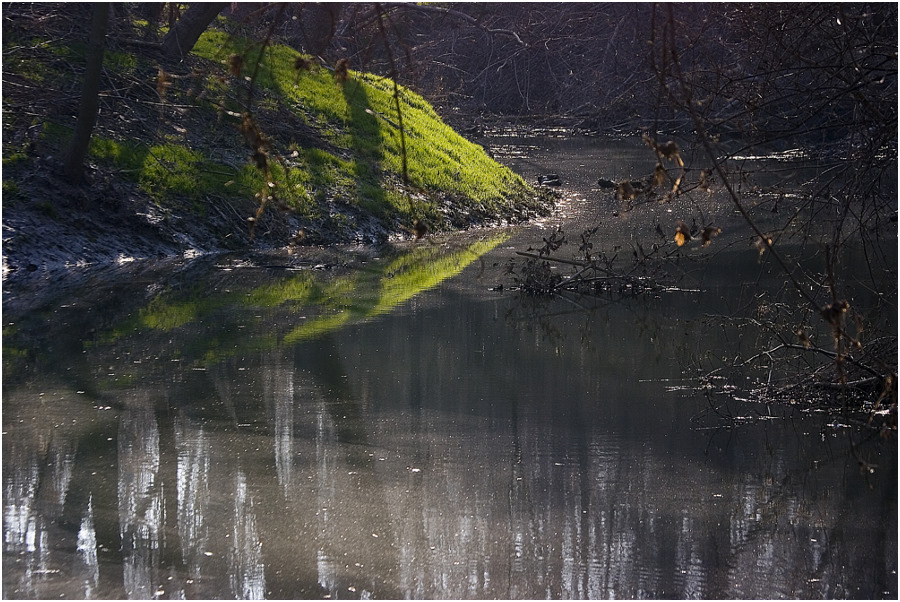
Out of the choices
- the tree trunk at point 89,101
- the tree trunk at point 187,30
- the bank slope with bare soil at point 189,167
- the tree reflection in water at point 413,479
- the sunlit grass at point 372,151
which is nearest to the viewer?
the tree reflection in water at point 413,479

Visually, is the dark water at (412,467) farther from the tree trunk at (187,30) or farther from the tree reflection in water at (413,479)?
the tree trunk at (187,30)

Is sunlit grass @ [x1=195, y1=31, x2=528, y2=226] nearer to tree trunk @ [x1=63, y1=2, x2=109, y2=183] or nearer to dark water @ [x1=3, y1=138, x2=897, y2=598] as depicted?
tree trunk @ [x1=63, y1=2, x2=109, y2=183]

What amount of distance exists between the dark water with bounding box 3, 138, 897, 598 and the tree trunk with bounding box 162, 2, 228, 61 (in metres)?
8.23

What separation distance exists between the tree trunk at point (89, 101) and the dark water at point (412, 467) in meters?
3.75

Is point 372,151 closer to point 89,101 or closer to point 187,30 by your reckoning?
point 187,30

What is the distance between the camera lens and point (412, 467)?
6500mm

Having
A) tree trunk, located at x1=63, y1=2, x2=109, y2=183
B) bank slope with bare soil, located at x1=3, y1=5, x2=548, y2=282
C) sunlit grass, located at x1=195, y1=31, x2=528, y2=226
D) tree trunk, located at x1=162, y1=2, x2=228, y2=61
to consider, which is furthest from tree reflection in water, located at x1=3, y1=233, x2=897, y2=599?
tree trunk, located at x1=162, y1=2, x2=228, y2=61

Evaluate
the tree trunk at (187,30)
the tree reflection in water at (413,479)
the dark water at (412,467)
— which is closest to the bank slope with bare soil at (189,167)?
the tree trunk at (187,30)

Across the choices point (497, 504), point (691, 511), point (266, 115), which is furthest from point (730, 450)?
point (266, 115)

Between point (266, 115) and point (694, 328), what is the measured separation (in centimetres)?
967

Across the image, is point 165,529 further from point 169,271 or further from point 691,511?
point 169,271

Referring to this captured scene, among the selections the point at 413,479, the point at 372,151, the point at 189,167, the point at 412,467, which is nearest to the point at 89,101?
the point at 189,167

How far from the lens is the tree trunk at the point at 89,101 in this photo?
1306 centimetres

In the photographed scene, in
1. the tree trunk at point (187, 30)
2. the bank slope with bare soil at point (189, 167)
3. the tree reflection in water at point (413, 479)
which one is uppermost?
the tree trunk at point (187, 30)
